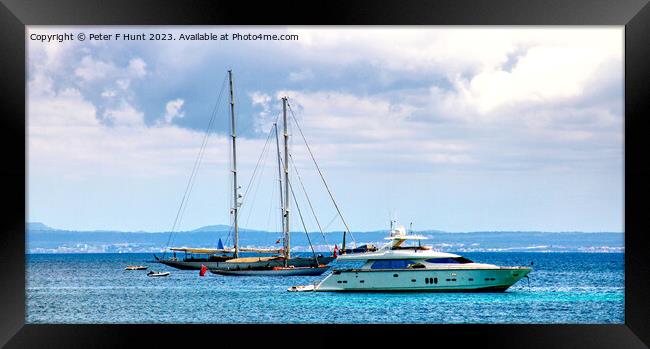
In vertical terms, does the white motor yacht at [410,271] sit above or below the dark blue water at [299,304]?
above

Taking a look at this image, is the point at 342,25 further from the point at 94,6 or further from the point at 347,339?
the point at 347,339

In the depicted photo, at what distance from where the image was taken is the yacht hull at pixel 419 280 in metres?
27.9

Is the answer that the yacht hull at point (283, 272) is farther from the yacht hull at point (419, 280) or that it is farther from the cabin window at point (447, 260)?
the cabin window at point (447, 260)

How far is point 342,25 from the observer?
468 inches

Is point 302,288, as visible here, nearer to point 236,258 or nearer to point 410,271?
point 410,271

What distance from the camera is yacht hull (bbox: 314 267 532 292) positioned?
27859 millimetres

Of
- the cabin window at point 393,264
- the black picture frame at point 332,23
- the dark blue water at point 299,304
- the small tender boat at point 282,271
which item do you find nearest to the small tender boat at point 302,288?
the dark blue water at point 299,304

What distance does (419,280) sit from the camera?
27.9m

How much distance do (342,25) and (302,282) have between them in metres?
28.2

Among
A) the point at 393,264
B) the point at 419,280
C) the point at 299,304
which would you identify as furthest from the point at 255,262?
the point at 419,280

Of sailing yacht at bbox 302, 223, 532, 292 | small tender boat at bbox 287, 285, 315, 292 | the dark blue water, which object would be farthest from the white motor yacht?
small tender boat at bbox 287, 285, 315, 292

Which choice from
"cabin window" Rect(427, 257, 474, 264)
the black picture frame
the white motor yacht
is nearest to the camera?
the black picture frame

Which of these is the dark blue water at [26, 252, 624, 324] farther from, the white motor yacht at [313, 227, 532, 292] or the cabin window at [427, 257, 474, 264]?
the cabin window at [427, 257, 474, 264]

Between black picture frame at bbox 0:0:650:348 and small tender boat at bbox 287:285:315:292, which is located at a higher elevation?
black picture frame at bbox 0:0:650:348
